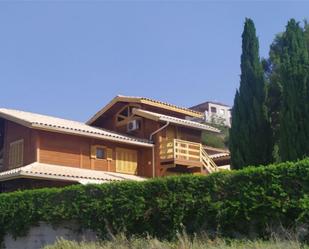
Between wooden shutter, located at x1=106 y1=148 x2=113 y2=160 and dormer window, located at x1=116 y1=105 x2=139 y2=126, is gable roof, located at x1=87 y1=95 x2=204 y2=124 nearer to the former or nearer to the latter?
dormer window, located at x1=116 y1=105 x2=139 y2=126

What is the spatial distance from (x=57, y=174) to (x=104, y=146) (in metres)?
5.57

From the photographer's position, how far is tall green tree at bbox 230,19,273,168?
22688 millimetres

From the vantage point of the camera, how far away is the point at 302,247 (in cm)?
1105

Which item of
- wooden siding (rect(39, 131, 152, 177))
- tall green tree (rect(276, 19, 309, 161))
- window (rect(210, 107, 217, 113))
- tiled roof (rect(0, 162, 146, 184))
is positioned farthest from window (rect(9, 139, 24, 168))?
window (rect(210, 107, 217, 113))

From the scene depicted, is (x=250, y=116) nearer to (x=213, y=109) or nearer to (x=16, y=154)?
(x=16, y=154)

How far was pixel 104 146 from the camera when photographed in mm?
29875

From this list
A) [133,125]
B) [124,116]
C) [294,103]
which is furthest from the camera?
[124,116]

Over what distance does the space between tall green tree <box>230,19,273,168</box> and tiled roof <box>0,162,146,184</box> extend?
520 centimetres

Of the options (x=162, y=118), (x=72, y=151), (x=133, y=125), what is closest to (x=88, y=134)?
(x=72, y=151)

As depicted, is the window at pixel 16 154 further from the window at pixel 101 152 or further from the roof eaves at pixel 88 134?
the window at pixel 101 152

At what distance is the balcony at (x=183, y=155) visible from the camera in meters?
30.4

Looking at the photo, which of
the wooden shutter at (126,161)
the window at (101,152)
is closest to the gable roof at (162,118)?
the wooden shutter at (126,161)

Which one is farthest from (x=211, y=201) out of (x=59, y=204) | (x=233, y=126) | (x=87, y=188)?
(x=233, y=126)

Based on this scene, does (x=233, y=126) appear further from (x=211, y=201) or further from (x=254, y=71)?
(x=211, y=201)
